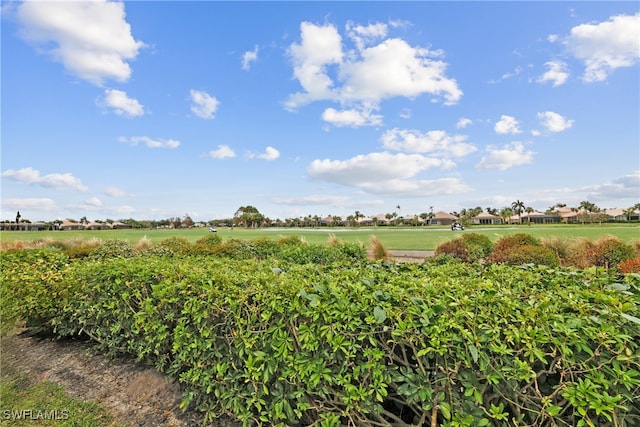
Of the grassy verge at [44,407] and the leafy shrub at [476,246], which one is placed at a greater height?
the leafy shrub at [476,246]

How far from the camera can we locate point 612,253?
909 cm

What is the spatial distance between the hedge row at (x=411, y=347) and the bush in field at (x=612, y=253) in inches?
322

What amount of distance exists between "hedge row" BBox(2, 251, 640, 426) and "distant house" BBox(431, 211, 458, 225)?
95207 mm

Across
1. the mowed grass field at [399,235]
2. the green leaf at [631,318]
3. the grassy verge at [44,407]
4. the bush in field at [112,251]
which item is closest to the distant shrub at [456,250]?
the mowed grass field at [399,235]

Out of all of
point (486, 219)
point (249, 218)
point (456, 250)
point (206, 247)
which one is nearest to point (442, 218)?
point (486, 219)

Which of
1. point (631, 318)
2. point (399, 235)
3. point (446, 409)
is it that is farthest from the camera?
point (399, 235)

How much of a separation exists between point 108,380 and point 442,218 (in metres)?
98.7

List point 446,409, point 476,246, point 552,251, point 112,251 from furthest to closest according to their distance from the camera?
point 476,246 → point 112,251 → point 552,251 → point 446,409

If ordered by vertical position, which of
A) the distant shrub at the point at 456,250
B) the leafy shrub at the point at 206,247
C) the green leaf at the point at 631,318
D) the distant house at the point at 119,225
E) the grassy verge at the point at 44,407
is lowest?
the grassy verge at the point at 44,407

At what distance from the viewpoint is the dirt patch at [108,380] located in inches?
117

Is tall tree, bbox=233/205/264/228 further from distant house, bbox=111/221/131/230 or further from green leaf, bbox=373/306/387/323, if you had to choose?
green leaf, bbox=373/306/387/323

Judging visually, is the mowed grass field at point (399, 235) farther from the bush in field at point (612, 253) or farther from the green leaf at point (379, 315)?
the green leaf at point (379, 315)

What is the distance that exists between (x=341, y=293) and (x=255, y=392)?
949mm

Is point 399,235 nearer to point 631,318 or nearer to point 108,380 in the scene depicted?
point 108,380
